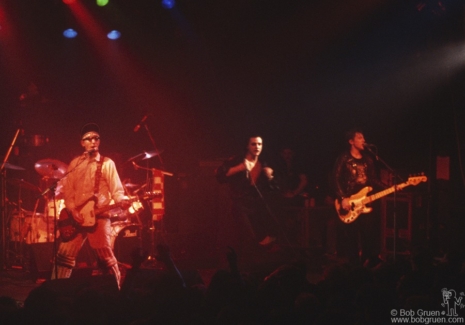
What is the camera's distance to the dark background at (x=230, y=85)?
39.9 ft

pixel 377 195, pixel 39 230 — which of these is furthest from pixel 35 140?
pixel 377 195

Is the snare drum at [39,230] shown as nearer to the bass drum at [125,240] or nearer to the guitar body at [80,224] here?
the bass drum at [125,240]

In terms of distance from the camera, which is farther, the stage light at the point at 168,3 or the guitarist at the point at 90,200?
the stage light at the point at 168,3

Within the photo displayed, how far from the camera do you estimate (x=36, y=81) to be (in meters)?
13.2

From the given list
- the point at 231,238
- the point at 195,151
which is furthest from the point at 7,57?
the point at 231,238

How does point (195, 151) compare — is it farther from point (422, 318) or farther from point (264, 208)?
point (422, 318)

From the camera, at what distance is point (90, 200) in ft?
28.7

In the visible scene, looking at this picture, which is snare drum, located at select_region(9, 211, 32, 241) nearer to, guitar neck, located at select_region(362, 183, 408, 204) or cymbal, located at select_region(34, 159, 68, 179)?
cymbal, located at select_region(34, 159, 68, 179)

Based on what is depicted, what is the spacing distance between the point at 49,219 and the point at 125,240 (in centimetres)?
158

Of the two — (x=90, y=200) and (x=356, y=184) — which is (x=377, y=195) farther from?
(x=90, y=200)

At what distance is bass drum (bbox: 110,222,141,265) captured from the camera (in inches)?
458

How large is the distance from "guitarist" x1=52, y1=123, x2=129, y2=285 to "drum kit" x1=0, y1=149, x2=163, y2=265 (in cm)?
151

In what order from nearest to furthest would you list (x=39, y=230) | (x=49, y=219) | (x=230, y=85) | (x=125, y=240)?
(x=49, y=219) → (x=39, y=230) → (x=125, y=240) → (x=230, y=85)

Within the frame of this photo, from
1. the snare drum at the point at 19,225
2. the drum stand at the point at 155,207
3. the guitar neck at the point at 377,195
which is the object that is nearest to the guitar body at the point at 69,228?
the snare drum at the point at 19,225
